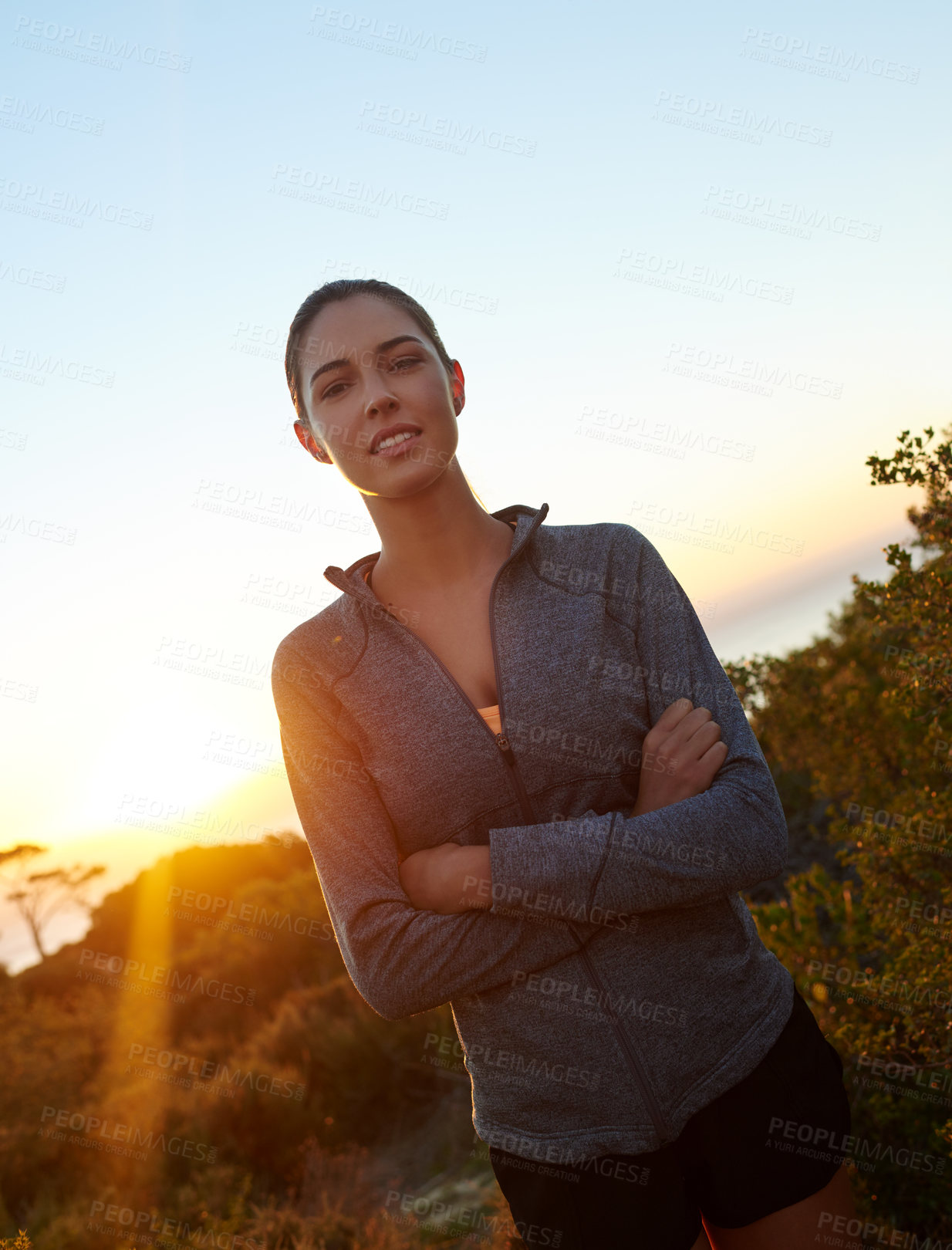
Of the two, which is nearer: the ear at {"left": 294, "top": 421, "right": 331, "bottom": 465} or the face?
the face

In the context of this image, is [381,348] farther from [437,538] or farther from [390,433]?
[437,538]

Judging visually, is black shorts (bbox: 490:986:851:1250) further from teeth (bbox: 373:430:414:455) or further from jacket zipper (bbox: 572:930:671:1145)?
teeth (bbox: 373:430:414:455)

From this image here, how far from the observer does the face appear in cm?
224

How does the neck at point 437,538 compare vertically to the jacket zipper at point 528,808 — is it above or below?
above

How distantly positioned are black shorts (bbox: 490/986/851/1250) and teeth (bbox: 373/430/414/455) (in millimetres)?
1758

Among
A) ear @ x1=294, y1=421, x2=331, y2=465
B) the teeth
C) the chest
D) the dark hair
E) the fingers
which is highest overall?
the dark hair

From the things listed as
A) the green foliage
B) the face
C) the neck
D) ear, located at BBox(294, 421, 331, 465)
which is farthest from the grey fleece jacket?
the green foliage

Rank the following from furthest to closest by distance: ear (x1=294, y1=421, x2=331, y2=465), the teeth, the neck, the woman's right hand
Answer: ear (x1=294, y1=421, x2=331, y2=465), the neck, the teeth, the woman's right hand

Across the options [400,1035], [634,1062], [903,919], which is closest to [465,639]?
[634,1062]

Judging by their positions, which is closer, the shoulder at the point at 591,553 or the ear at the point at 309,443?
the shoulder at the point at 591,553

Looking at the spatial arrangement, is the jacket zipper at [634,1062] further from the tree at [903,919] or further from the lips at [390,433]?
the tree at [903,919]

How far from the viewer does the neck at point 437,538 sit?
234 cm

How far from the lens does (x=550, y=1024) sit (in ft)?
6.46

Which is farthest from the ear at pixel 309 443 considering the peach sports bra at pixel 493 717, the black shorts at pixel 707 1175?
the black shorts at pixel 707 1175
